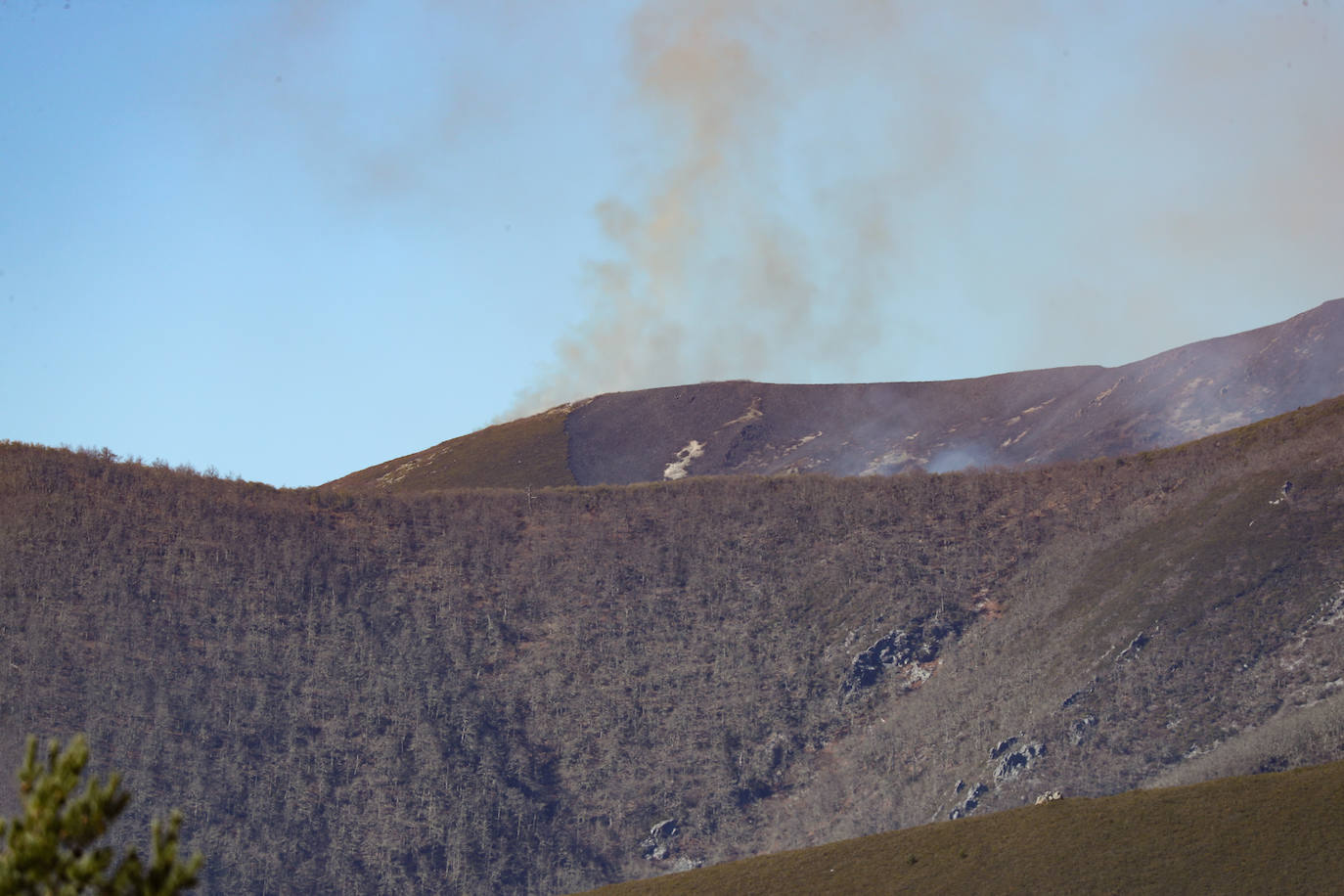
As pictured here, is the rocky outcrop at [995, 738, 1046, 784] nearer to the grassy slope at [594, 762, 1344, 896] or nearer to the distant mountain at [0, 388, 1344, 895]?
the distant mountain at [0, 388, 1344, 895]

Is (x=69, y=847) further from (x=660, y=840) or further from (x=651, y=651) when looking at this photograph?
(x=651, y=651)

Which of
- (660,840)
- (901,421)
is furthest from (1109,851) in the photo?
(901,421)

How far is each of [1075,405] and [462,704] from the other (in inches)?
3027

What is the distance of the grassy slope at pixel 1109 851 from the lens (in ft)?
137

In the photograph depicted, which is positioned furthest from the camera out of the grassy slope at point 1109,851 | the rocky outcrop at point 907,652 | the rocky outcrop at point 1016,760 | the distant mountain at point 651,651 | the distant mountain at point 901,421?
the distant mountain at point 901,421

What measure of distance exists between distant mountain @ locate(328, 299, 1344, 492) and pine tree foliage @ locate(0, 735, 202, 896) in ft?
345

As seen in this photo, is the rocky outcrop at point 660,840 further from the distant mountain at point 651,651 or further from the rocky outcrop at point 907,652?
the rocky outcrop at point 907,652

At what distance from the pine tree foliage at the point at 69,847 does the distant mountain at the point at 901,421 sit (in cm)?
10509

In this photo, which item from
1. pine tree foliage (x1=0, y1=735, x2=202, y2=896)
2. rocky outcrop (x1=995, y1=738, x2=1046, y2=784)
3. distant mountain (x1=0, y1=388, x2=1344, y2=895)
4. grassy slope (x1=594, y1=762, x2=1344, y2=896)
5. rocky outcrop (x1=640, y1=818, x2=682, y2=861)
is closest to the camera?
pine tree foliage (x1=0, y1=735, x2=202, y2=896)

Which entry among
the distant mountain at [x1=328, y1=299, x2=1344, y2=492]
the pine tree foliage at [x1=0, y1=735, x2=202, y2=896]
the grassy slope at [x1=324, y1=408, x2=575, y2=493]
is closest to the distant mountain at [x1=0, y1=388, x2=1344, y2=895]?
the distant mountain at [x1=328, y1=299, x2=1344, y2=492]

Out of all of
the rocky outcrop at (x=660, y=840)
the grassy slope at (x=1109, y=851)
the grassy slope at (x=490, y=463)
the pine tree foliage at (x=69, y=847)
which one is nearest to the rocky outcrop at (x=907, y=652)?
the rocky outcrop at (x=660, y=840)

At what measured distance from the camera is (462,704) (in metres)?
81.8

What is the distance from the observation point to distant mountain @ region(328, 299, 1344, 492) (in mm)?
115625

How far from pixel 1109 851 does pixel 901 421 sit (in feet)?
314
